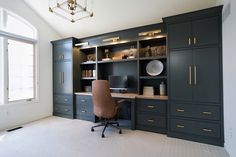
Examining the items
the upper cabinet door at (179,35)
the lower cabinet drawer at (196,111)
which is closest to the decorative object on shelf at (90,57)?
the upper cabinet door at (179,35)

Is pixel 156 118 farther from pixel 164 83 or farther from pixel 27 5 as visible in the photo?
pixel 27 5

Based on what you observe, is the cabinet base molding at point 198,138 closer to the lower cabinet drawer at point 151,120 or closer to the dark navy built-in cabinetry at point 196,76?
the dark navy built-in cabinetry at point 196,76

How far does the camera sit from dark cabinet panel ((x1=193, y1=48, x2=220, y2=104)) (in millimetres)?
2627

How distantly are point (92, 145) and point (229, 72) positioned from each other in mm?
2545

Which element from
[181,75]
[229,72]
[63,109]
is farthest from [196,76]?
[63,109]

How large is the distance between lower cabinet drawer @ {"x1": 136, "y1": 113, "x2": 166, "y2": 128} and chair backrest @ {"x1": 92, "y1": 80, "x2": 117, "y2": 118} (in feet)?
2.16

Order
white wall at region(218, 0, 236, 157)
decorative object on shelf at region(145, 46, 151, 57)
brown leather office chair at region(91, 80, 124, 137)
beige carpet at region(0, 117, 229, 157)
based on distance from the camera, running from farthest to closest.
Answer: decorative object on shelf at region(145, 46, 151, 57)
brown leather office chair at region(91, 80, 124, 137)
beige carpet at region(0, 117, 229, 157)
white wall at region(218, 0, 236, 157)

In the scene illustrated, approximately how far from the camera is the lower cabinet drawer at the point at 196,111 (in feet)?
8.61

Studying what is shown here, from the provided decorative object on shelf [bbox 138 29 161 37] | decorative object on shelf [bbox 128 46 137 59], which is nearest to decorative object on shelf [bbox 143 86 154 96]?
decorative object on shelf [bbox 128 46 137 59]

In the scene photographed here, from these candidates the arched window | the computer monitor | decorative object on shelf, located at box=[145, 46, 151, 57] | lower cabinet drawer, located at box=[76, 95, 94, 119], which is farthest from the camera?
lower cabinet drawer, located at box=[76, 95, 94, 119]

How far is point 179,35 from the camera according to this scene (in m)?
2.93

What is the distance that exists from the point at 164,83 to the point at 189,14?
5.12ft

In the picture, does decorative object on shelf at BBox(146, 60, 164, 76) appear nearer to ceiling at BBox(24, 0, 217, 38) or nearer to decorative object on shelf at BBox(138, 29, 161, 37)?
decorative object on shelf at BBox(138, 29, 161, 37)

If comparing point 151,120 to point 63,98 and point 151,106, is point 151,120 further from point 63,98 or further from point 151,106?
point 63,98
